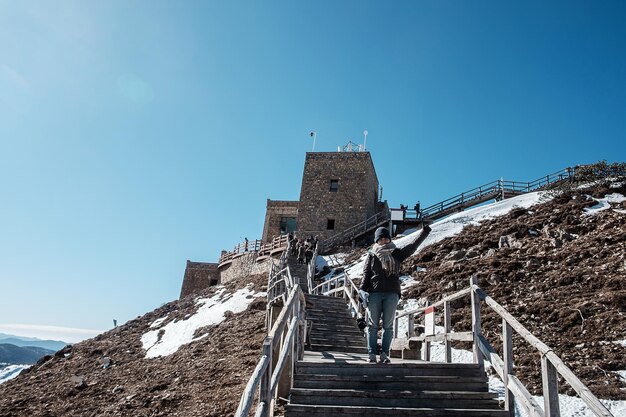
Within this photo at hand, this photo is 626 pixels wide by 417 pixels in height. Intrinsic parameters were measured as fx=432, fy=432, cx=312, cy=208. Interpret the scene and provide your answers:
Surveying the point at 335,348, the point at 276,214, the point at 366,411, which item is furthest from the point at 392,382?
the point at 276,214

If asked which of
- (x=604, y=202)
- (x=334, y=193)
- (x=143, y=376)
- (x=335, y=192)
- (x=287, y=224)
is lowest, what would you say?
(x=143, y=376)

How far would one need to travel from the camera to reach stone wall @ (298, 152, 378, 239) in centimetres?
3177

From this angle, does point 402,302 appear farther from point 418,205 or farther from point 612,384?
point 418,205

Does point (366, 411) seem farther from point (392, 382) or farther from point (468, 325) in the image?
point (468, 325)

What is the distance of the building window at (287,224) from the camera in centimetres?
3616

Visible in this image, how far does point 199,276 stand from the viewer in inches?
1468

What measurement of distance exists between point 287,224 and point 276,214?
126 cm

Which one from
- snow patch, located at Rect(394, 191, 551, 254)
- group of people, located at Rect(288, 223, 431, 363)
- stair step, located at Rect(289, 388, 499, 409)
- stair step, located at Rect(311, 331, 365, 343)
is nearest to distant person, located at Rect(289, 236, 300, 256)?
snow patch, located at Rect(394, 191, 551, 254)

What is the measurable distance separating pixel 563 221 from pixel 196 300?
19968 mm

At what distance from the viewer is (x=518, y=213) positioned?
64.0ft

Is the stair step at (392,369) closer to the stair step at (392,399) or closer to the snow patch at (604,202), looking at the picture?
the stair step at (392,399)

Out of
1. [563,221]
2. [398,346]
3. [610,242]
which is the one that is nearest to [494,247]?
[563,221]

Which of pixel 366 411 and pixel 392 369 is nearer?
pixel 366 411

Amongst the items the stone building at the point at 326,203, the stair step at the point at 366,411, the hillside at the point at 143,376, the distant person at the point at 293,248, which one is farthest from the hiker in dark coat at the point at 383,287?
the stone building at the point at 326,203
